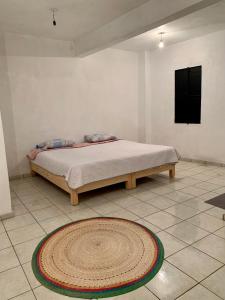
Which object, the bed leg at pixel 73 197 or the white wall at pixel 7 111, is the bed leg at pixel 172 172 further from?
the white wall at pixel 7 111

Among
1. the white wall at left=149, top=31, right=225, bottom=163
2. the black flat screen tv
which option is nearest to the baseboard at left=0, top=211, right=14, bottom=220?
the white wall at left=149, top=31, right=225, bottom=163

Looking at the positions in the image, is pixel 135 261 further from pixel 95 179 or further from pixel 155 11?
pixel 155 11

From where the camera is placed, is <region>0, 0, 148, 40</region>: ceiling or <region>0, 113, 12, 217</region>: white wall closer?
<region>0, 113, 12, 217</region>: white wall

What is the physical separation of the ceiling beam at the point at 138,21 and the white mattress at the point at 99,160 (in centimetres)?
180

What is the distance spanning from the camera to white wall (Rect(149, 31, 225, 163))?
4504 mm

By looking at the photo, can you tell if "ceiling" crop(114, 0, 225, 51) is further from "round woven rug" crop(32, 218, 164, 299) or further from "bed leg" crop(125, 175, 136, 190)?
"round woven rug" crop(32, 218, 164, 299)

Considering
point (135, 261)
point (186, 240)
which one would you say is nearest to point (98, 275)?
point (135, 261)

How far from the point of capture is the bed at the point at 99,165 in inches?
122

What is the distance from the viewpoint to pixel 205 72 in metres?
4.66

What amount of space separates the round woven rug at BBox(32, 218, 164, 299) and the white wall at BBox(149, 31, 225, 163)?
3082 mm

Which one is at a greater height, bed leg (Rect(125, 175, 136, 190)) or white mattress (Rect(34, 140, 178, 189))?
white mattress (Rect(34, 140, 178, 189))

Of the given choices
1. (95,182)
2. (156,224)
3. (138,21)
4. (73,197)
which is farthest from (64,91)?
(156,224)

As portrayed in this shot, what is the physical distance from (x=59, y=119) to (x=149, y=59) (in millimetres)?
2784

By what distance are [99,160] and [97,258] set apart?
4.98 feet
